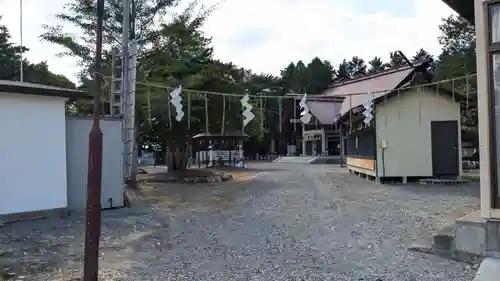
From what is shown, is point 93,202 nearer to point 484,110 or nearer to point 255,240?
point 255,240

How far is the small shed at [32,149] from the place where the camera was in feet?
26.2

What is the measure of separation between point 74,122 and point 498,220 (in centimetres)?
751

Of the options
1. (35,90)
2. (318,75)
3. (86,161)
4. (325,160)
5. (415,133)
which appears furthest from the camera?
(318,75)

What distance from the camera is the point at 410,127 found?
552 inches

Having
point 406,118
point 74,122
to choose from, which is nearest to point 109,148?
point 74,122

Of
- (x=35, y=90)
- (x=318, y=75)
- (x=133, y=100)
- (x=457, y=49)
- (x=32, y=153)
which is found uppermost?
(x=318, y=75)

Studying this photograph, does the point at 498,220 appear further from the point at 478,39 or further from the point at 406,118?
the point at 406,118

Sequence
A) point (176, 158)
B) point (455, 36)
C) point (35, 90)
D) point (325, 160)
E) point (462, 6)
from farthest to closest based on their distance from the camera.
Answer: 1. point (325, 160)
2. point (455, 36)
3. point (176, 158)
4. point (35, 90)
5. point (462, 6)

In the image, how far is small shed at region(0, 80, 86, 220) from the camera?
798 centimetres

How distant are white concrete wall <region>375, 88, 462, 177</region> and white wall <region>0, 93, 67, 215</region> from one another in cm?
907

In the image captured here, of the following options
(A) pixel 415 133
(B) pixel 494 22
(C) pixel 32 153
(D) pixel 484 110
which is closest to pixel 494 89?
(D) pixel 484 110

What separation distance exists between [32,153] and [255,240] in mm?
4510

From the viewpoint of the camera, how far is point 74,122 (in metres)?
9.23

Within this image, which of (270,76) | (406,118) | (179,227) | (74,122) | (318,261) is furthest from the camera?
(270,76)
